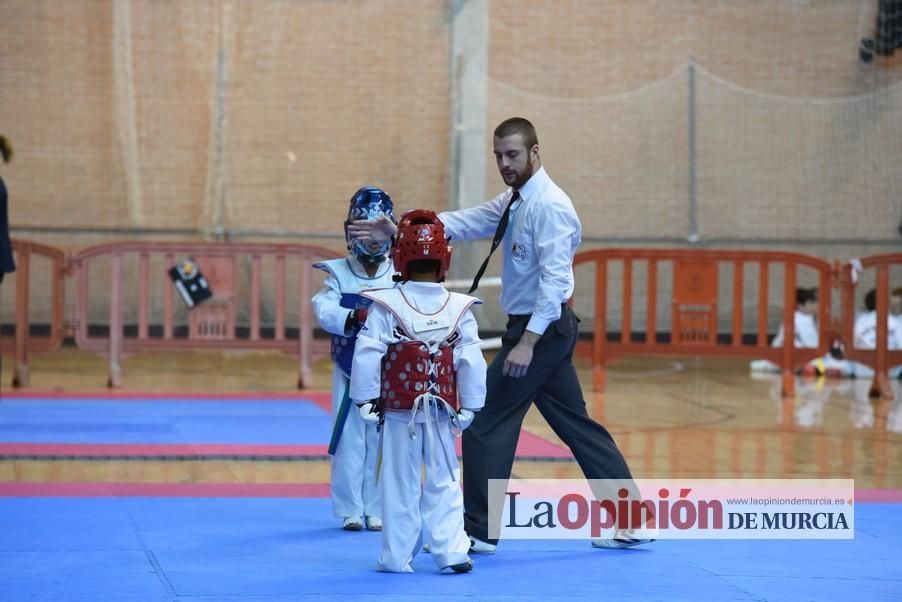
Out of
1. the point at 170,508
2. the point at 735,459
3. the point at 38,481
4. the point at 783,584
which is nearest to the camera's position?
the point at 783,584

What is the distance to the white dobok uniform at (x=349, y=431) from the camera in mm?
5863

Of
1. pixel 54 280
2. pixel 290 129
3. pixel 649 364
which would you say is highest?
pixel 290 129

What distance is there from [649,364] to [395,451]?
1171 cm

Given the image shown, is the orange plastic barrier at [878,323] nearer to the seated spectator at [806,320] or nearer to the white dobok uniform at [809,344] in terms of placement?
the white dobok uniform at [809,344]

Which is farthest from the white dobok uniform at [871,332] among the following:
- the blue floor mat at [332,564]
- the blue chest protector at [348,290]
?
the blue chest protector at [348,290]

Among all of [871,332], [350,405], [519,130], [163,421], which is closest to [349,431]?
[350,405]

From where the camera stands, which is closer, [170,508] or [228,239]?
[170,508]

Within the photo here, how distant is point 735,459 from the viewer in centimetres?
830

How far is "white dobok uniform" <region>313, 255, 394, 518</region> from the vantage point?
5.86 metres

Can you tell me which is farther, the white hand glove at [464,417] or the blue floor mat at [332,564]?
the white hand glove at [464,417]

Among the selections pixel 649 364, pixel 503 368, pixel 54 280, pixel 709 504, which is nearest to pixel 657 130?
pixel 649 364

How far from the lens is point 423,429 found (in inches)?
197

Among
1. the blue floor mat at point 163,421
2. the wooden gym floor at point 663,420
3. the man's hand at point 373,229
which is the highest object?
the man's hand at point 373,229

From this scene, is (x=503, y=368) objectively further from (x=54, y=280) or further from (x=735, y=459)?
(x=54, y=280)
